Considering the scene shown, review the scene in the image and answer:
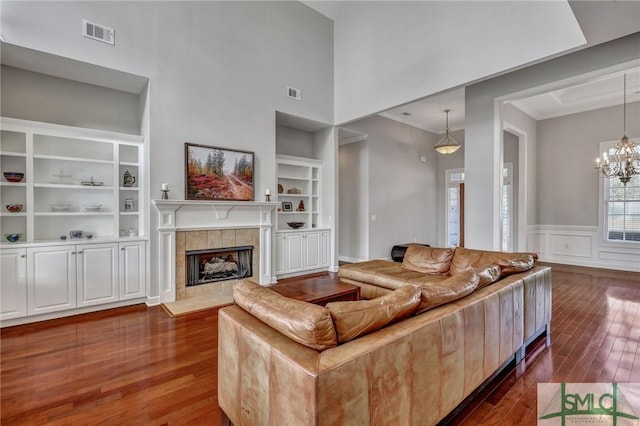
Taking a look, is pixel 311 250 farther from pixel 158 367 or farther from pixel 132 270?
pixel 158 367

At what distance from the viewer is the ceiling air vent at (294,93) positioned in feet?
18.3

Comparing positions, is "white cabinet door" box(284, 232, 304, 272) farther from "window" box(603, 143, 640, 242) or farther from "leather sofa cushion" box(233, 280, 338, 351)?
"window" box(603, 143, 640, 242)

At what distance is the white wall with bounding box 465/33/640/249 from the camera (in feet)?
13.3

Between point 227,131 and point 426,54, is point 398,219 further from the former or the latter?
point 227,131

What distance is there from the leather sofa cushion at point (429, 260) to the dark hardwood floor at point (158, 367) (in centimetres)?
124

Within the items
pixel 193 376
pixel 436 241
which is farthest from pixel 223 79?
pixel 436 241

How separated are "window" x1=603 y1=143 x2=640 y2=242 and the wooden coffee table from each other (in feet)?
21.2

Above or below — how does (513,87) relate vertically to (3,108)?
above

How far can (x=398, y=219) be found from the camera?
7879 millimetres

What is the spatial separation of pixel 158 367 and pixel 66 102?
12.5ft

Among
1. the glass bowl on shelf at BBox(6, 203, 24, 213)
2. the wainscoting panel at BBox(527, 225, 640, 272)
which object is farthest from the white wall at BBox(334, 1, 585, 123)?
the glass bowl on shelf at BBox(6, 203, 24, 213)

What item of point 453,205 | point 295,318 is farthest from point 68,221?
point 453,205

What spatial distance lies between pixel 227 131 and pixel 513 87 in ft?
14.3

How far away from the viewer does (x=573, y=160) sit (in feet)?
22.4
